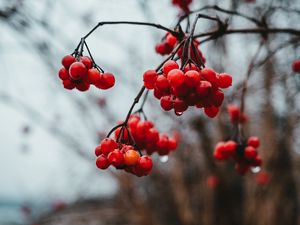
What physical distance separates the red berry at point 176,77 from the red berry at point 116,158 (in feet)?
1.23

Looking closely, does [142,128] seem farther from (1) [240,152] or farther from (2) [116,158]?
(1) [240,152]

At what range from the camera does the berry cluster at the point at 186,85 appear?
3.84 feet

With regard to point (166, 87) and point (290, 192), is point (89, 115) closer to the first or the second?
point (166, 87)

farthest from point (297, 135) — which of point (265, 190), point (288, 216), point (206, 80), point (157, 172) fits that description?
point (206, 80)

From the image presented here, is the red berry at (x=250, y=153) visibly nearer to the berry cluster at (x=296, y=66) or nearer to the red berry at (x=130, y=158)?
the berry cluster at (x=296, y=66)

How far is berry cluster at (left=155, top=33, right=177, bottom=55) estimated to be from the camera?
1.88 metres

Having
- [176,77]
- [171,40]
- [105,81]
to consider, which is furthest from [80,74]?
[171,40]

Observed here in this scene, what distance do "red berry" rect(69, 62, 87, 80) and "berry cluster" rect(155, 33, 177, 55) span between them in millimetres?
670

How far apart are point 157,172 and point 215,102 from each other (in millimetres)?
5920

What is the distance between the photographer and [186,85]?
3.84ft

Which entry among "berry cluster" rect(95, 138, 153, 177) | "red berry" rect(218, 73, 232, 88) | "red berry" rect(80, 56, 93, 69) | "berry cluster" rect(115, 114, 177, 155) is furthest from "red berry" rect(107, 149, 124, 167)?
"red berry" rect(218, 73, 232, 88)

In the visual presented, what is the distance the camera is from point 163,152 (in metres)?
1.80

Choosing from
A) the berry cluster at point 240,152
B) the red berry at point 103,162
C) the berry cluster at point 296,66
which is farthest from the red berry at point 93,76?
the berry cluster at point 296,66

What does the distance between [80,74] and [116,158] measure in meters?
0.36
